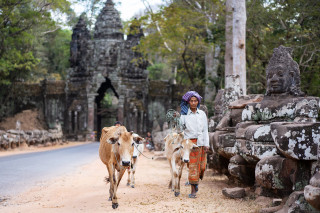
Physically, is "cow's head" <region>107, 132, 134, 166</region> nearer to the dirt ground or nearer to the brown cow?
the brown cow

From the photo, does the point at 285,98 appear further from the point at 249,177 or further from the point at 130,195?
the point at 130,195

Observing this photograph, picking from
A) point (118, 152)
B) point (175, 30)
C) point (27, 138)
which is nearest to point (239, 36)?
point (118, 152)

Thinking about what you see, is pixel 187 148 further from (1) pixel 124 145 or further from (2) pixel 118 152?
(1) pixel 124 145

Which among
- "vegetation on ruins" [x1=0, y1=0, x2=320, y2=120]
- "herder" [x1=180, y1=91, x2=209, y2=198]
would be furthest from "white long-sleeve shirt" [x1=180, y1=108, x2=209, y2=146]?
"vegetation on ruins" [x1=0, y1=0, x2=320, y2=120]

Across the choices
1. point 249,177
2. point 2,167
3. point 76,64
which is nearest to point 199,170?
point 249,177

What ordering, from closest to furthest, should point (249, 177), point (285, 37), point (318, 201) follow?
point (318, 201), point (249, 177), point (285, 37)

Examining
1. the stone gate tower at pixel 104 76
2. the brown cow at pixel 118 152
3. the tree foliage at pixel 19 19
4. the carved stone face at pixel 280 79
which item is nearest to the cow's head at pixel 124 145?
the brown cow at pixel 118 152

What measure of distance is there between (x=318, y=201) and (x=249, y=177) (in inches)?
143

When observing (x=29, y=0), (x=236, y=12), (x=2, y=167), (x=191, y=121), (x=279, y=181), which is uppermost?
(x=29, y=0)

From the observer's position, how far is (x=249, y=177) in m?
6.99

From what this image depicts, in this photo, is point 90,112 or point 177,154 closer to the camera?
point 177,154

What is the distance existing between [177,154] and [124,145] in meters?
2.05

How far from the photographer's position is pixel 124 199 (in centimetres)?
688

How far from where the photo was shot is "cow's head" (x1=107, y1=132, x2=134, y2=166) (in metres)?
5.87
